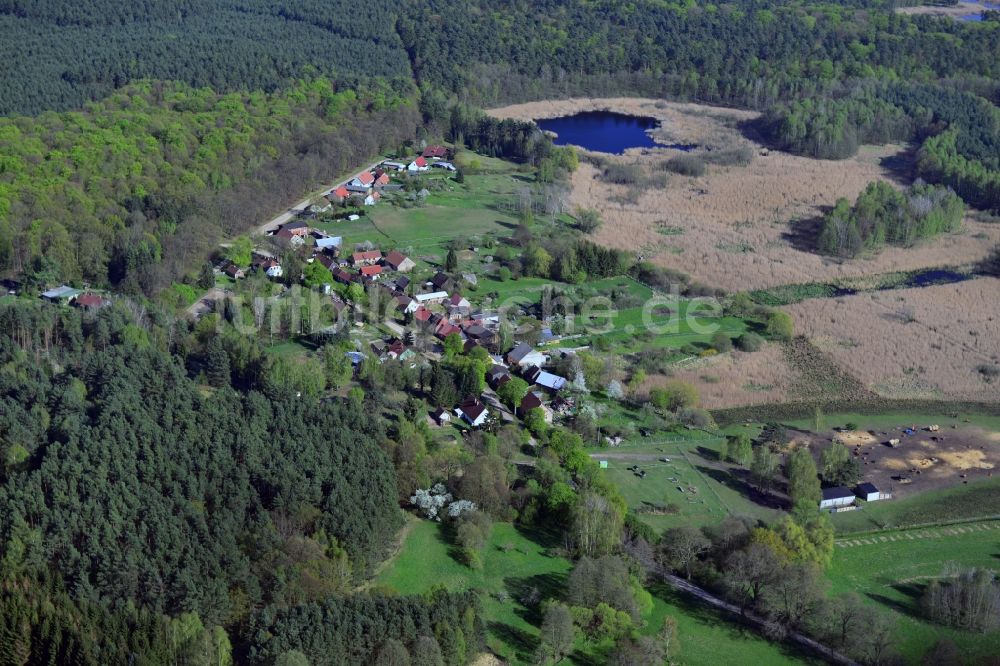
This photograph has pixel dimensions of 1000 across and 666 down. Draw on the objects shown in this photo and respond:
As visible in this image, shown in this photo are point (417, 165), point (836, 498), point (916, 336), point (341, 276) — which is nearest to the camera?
point (836, 498)

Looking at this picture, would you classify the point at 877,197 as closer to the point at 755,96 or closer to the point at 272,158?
the point at 755,96

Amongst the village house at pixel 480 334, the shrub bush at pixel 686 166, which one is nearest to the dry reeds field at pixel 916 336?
the village house at pixel 480 334

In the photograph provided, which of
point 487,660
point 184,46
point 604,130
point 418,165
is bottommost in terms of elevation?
point 487,660

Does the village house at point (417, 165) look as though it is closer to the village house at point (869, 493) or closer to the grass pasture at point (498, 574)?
the grass pasture at point (498, 574)

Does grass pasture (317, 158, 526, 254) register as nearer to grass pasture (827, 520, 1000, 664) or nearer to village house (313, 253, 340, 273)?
village house (313, 253, 340, 273)

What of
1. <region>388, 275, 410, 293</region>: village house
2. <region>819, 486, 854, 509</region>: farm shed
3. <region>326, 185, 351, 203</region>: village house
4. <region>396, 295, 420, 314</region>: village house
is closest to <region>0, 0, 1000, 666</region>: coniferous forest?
<region>326, 185, 351, 203</region>: village house

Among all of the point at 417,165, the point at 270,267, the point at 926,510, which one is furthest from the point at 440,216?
the point at 926,510

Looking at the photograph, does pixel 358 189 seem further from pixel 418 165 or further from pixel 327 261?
pixel 327 261
